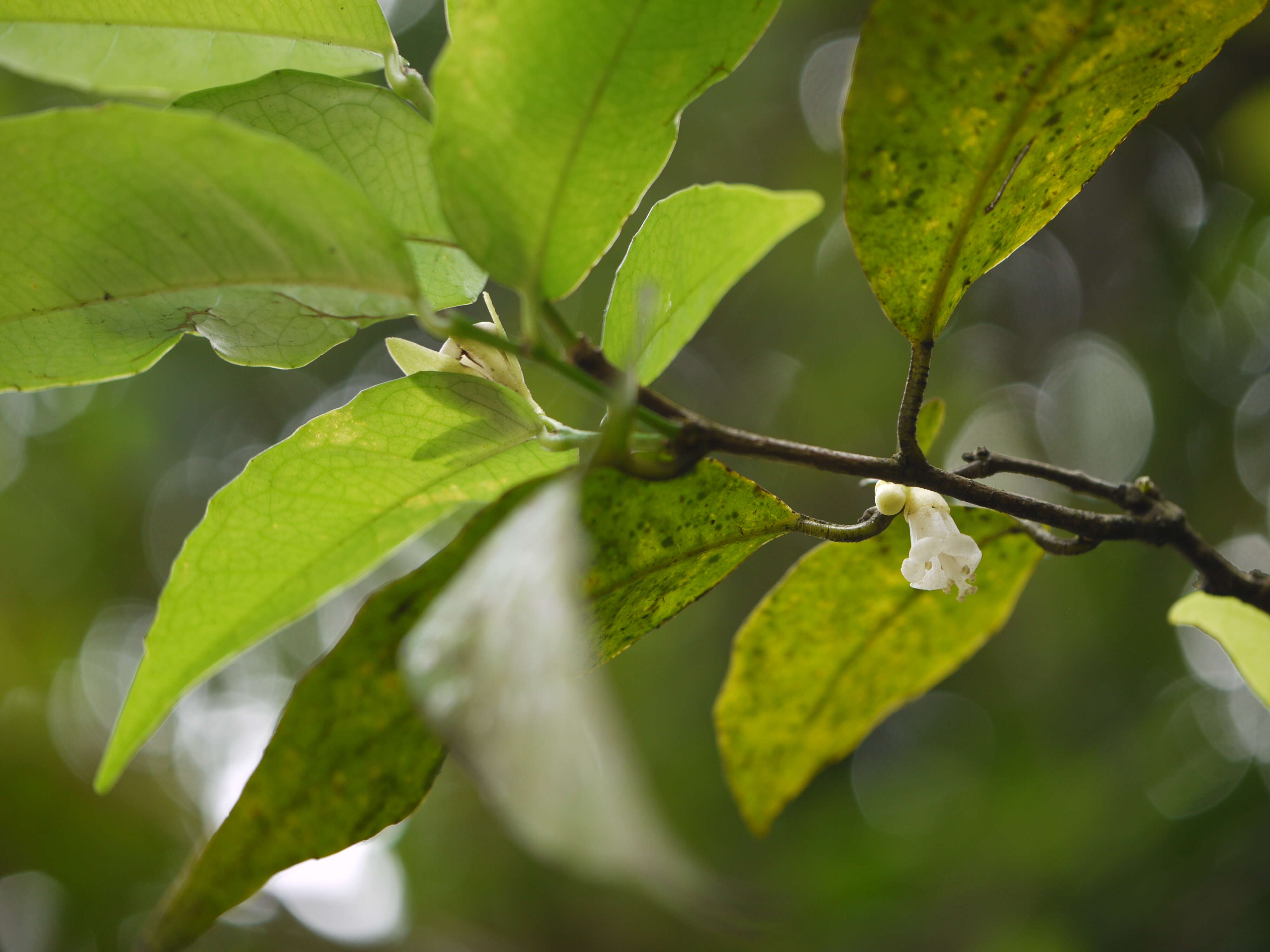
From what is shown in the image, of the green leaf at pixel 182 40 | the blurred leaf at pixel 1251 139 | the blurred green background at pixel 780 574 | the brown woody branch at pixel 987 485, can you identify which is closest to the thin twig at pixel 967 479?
the brown woody branch at pixel 987 485

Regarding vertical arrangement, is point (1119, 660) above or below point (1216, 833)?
below

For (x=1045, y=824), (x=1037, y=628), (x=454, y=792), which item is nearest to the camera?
(x=1045, y=824)

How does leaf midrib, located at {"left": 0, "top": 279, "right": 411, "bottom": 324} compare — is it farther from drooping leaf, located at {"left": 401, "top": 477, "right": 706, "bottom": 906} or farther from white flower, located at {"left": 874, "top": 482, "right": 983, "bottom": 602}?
white flower, located at {"left": 874, "top": 482, "right": 983, "bottom": 602}

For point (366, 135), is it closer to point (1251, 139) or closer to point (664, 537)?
point (664, 537)

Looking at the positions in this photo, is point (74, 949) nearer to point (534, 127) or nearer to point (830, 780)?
point (830, 780)

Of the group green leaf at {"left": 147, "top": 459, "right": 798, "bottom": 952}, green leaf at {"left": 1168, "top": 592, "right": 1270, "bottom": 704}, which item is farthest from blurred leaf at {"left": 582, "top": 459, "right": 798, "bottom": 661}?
green leaf at {"left": 1168, "top": 592, "right": 1270, "bottom": 704}

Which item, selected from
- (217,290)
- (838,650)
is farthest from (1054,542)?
(217,290)

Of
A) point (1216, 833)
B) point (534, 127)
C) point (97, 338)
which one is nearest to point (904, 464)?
point (534, 127)

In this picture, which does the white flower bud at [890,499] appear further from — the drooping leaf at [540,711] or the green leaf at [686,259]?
the drooping leaf at [540,711]
